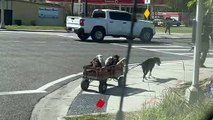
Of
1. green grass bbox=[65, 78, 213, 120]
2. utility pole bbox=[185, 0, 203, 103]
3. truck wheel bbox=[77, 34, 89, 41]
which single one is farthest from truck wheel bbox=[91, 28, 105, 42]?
green grass bbox=[65, 78, 213, 120]

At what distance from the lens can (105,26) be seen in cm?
2897

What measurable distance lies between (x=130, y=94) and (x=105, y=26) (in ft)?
62.6

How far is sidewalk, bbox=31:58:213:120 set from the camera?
8.55 metres

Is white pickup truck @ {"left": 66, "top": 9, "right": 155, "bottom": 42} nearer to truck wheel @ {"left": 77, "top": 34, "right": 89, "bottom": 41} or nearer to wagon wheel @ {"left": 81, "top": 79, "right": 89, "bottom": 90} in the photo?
truck wheel @ {"left": 77, "top": 34, "right": 89, "bottom": 41}

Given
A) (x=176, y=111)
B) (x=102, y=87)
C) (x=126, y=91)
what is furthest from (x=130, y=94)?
(x=176, y=111)

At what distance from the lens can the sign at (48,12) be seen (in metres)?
55.9

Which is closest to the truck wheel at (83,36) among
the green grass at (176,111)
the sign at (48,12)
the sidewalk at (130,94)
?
the sidewalk at (130,94)

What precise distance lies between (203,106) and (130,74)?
22.0ft

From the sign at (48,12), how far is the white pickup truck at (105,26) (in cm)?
2682

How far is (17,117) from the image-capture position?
8.07 metres

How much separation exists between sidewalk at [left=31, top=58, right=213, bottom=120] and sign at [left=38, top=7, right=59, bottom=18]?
42744 millimetres

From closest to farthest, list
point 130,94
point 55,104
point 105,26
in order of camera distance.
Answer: point 55,104 < point 130,94 < point 105,26

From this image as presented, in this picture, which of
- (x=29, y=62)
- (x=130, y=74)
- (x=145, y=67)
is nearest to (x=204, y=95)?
(x=145, y=67)

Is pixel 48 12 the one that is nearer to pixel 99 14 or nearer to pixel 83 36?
pixel 99 14
